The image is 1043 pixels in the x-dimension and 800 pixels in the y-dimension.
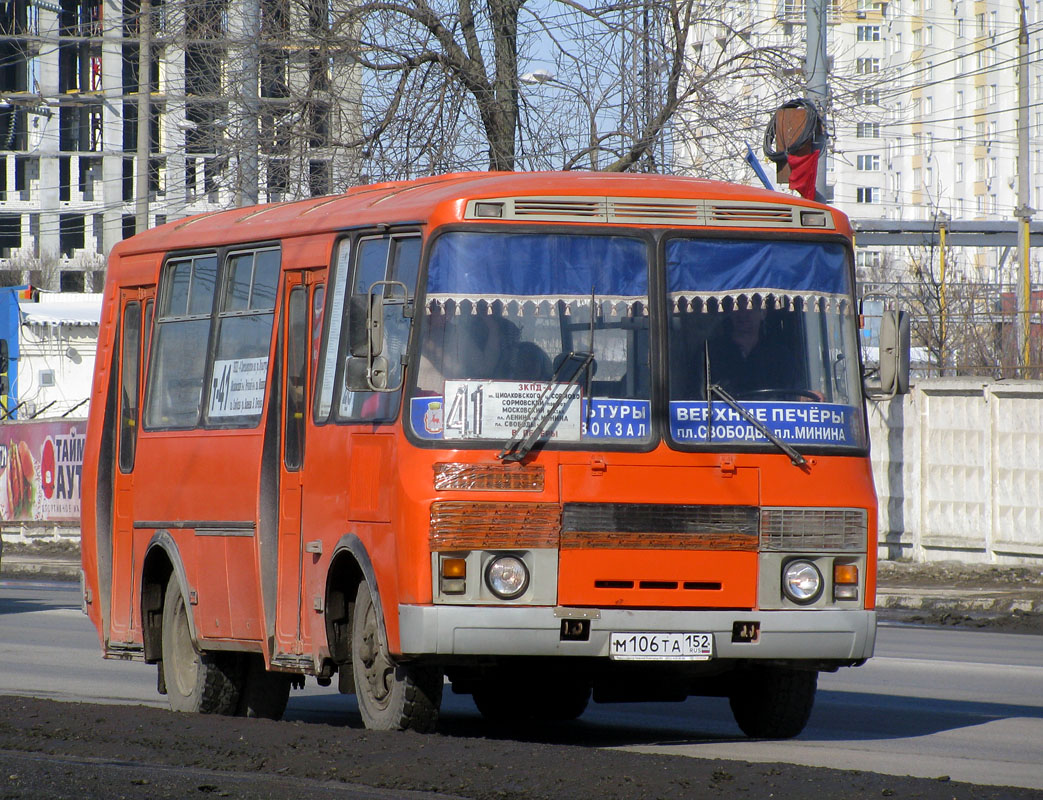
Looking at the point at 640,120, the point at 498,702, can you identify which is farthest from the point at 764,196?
the point at 640,120

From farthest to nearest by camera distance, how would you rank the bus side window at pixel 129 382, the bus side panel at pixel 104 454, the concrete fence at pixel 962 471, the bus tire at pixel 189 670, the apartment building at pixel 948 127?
the apartment building at pixel 948 127 < the concrete fence at pixel 962 471 < the bus side panel at pixel 104 454 < the bus side window at pixel 129 382 < the bus tire at pixel 189 670

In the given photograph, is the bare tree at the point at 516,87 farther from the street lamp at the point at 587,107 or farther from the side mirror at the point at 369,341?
the side mirror at the point at 369,341

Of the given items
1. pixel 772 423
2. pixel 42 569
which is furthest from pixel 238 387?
pixel 42 569

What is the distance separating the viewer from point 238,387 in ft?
33.2

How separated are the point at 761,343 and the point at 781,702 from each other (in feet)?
6.30

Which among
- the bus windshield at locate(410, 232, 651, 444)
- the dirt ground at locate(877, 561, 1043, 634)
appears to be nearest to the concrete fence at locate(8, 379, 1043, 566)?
the dirt ground at locate(877, 561, 1043, 634)

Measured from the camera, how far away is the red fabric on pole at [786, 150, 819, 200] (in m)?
17.5

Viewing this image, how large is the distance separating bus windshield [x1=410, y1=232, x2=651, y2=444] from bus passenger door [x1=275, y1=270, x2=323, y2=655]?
1.35 m

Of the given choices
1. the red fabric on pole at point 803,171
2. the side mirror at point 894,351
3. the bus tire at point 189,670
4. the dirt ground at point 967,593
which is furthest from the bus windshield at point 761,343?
the red fabric on pole at point 803,171

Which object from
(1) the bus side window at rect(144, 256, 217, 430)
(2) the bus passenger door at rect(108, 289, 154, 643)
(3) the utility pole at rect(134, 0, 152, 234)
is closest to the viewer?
(1) the bus side window at rect(144, 256, 217, 430)

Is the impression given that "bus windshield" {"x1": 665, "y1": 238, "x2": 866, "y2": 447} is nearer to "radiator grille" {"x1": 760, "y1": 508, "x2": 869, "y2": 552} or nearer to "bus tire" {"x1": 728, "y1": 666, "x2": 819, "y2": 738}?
"radiator grille" {"x1": 760, "y1": 508, "x2": 869, "y2": 552}

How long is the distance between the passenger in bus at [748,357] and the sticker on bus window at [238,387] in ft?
8.76

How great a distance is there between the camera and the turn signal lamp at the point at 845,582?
8445 mm

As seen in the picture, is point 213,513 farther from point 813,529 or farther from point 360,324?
point 813,529
